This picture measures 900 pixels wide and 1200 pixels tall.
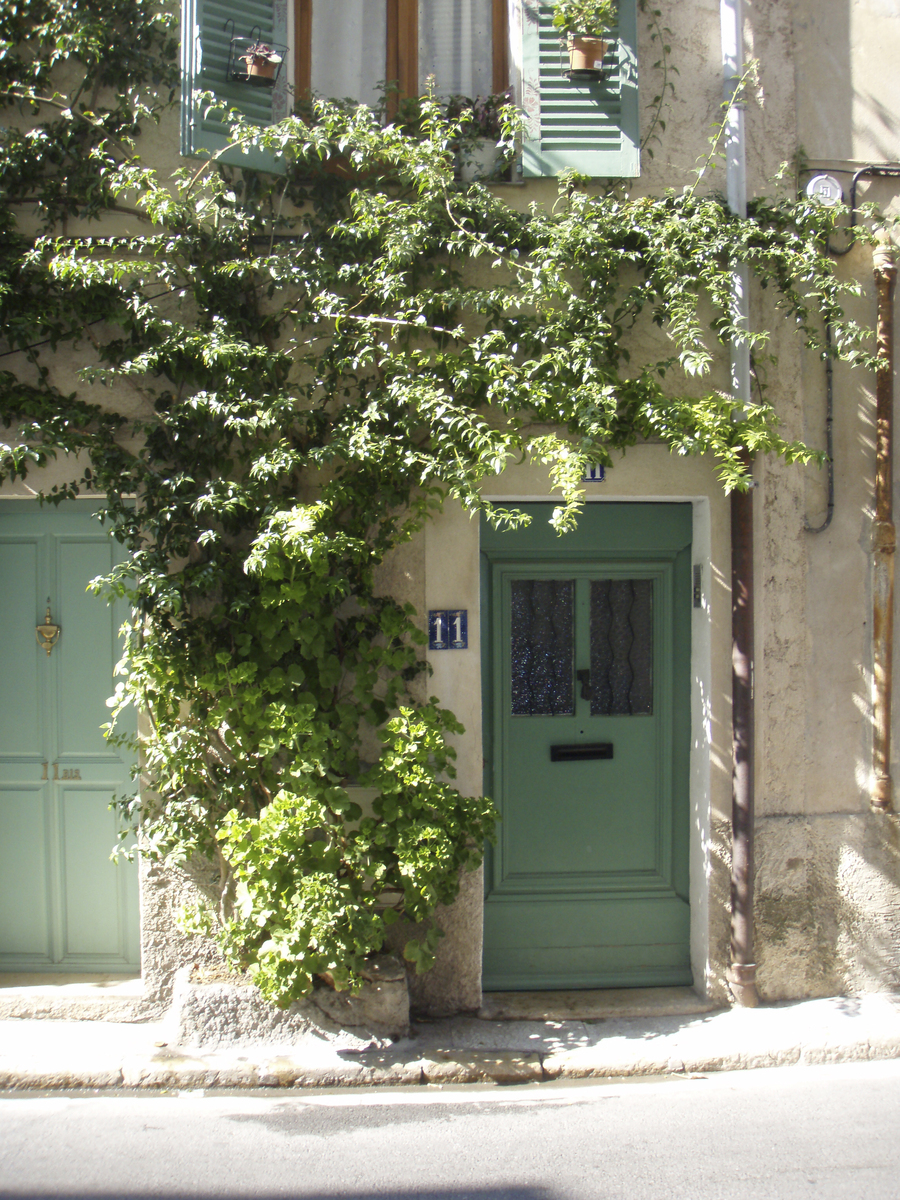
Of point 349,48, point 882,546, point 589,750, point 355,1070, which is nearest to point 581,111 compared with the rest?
point 349,48

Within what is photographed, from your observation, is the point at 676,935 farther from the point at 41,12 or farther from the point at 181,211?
the point at 41,12

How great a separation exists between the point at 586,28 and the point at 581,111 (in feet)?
1.17

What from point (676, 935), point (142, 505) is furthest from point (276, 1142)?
point (142, 505)

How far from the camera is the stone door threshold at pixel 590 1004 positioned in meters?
4.22

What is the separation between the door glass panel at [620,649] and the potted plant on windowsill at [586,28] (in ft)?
8.12

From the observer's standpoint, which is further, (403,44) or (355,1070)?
Answer: (403,44)

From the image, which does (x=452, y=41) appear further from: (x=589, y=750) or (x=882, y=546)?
(x=589, y=750)

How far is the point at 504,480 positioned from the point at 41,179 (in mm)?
2560

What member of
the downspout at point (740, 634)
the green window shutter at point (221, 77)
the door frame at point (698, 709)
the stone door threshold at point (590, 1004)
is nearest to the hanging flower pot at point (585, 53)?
the downspout at point (740, 634)

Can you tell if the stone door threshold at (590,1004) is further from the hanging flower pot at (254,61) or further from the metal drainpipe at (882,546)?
the hanging flower pot at (254,61)

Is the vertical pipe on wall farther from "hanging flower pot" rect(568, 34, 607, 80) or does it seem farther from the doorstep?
the doorstep

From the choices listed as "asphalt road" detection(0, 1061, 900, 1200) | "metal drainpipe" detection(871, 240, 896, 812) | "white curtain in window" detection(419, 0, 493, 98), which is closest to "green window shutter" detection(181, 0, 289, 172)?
"white curtain in window" detection(419, 0, 493, 98)

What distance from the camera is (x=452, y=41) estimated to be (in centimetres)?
448

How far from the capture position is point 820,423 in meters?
4.36
